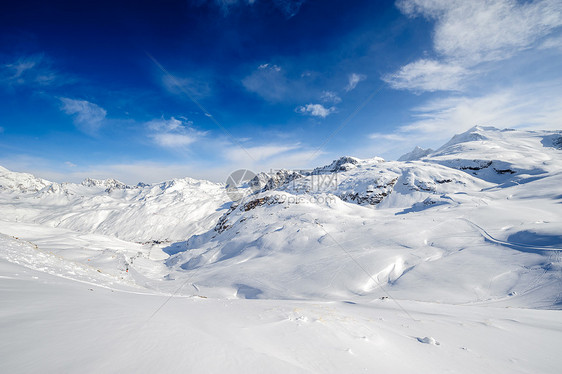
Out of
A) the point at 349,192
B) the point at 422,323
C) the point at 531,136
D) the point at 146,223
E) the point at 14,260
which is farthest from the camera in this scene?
the point at 146,223

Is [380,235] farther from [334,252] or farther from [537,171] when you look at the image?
[537,171]

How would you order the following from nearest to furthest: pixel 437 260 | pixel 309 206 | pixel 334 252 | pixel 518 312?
pixel 518 312
pixel 437 260
pixel 334 252
pixel 309 206

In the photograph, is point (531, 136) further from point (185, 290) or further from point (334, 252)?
point (185, 290)

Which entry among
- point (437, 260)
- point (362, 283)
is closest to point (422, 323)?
point (362, 283)

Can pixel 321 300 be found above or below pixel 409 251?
below

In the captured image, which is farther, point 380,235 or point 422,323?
point 380,235

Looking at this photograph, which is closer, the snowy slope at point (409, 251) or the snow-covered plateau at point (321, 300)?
the snow-covered plateau at point (321, 300)

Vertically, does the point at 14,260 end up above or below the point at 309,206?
below

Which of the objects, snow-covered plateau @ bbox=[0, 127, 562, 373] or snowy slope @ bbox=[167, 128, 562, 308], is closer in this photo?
snow-covered plateau @ bbox=[0, 127, 562, 373]

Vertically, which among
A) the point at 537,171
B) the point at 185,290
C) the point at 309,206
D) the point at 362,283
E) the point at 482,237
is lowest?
the point at 185,290

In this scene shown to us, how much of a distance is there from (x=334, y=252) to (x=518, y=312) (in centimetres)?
1336

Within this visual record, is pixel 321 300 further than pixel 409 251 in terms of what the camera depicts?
No

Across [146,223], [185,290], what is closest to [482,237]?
[185,290]

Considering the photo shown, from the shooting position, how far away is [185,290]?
19.9m
